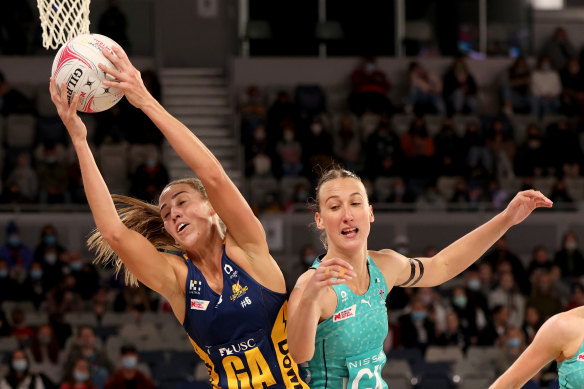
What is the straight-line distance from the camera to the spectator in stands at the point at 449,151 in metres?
15.8

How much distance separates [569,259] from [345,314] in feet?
35.0

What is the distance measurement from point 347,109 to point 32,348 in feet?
27.4

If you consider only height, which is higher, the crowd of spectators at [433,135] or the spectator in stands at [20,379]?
the crowd of spectators at [433,135]

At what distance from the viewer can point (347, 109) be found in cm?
1788

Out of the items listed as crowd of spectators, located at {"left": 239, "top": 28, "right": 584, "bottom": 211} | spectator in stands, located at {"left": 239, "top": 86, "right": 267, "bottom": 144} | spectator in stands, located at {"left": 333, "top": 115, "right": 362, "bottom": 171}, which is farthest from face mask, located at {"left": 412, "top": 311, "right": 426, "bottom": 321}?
spectator in stands, located at {"left": 239, "top": 86, "right": 267, "bottom": 144}

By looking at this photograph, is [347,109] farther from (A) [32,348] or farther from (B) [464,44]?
(A) [32,348]

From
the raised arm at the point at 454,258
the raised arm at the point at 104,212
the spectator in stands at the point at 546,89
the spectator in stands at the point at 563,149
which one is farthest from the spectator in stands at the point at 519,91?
the raised arm at the point at 104,212

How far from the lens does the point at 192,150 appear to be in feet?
13.2

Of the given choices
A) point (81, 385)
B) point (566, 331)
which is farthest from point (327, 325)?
point (81, 385)

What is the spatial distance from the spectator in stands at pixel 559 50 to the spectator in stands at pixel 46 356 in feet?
37.8

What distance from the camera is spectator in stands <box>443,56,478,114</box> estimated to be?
56.6 ft

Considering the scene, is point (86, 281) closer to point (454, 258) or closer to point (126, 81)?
point (454, 258)

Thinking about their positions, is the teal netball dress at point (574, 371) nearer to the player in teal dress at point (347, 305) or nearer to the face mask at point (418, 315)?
the player in teal dress at point (347, 305)

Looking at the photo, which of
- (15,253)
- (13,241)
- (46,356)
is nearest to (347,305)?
(46,356)
